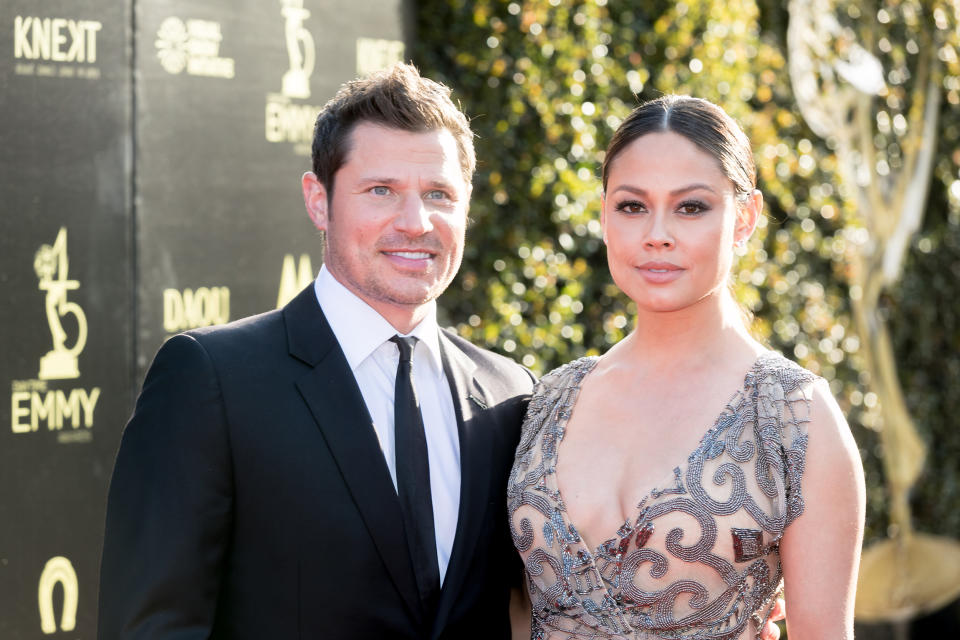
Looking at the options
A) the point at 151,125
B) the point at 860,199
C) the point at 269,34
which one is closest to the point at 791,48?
the point at 860,199

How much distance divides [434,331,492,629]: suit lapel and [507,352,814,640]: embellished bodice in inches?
6.0

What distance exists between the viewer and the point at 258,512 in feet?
6.82

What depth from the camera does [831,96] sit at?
643 centimetres

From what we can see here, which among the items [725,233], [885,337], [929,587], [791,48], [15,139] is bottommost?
[929,587]

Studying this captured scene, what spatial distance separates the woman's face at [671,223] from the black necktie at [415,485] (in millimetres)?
506

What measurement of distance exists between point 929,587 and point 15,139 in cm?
546

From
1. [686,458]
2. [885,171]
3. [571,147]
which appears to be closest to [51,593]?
[686,458]

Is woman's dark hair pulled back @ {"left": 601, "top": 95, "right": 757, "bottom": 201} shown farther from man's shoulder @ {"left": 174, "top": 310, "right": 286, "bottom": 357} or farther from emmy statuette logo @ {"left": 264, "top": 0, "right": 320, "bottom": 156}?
emmy statuette logo @ {"left": 264, "top": 0, "right": 320, "bottom": 156}

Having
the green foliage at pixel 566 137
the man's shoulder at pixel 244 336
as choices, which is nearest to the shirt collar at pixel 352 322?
the man's shoulder at pixel 244 336

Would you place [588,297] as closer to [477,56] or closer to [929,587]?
[477,56]

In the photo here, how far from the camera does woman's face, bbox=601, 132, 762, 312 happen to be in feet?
7.47

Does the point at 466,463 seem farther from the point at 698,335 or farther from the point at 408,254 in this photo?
the point at 698,335

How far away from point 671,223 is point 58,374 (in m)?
1.71

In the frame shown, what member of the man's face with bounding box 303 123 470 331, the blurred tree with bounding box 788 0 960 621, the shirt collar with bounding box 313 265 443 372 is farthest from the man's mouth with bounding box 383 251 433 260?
the blurred tree with bounding box 788 0 960 621
